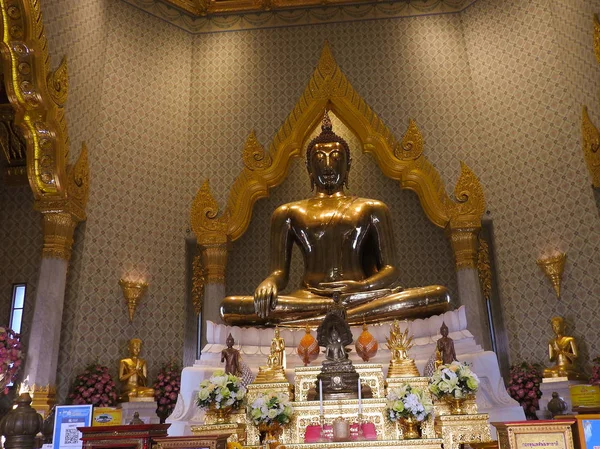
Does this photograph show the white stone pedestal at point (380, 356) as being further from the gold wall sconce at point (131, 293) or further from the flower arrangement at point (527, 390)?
the gold wall sconce at point (131, 293)

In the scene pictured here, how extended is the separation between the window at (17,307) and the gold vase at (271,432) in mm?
4265

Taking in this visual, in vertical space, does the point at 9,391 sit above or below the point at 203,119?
below

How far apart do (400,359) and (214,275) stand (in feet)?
12.2

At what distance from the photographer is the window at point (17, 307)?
22.0 feet

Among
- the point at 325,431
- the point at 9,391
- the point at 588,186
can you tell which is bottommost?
the point at 325,431

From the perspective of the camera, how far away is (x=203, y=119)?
26.9 feet

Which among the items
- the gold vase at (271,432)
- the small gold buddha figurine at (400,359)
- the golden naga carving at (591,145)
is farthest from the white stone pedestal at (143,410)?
the golden naga carving at (591,145)

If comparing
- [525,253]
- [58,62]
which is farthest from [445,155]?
[58,62]

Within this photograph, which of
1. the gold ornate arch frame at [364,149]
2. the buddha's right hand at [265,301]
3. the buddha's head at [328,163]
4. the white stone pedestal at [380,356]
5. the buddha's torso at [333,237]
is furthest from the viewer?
the gold ornate arch frame at [364,149]

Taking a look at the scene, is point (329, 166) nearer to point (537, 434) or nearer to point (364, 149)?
point (364, 149)

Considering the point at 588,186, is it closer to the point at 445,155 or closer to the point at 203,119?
the point at 445,155

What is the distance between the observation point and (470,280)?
22.5ft

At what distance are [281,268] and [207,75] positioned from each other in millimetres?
3808

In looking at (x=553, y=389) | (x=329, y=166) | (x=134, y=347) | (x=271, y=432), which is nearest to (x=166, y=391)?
(x=134, y=347)
